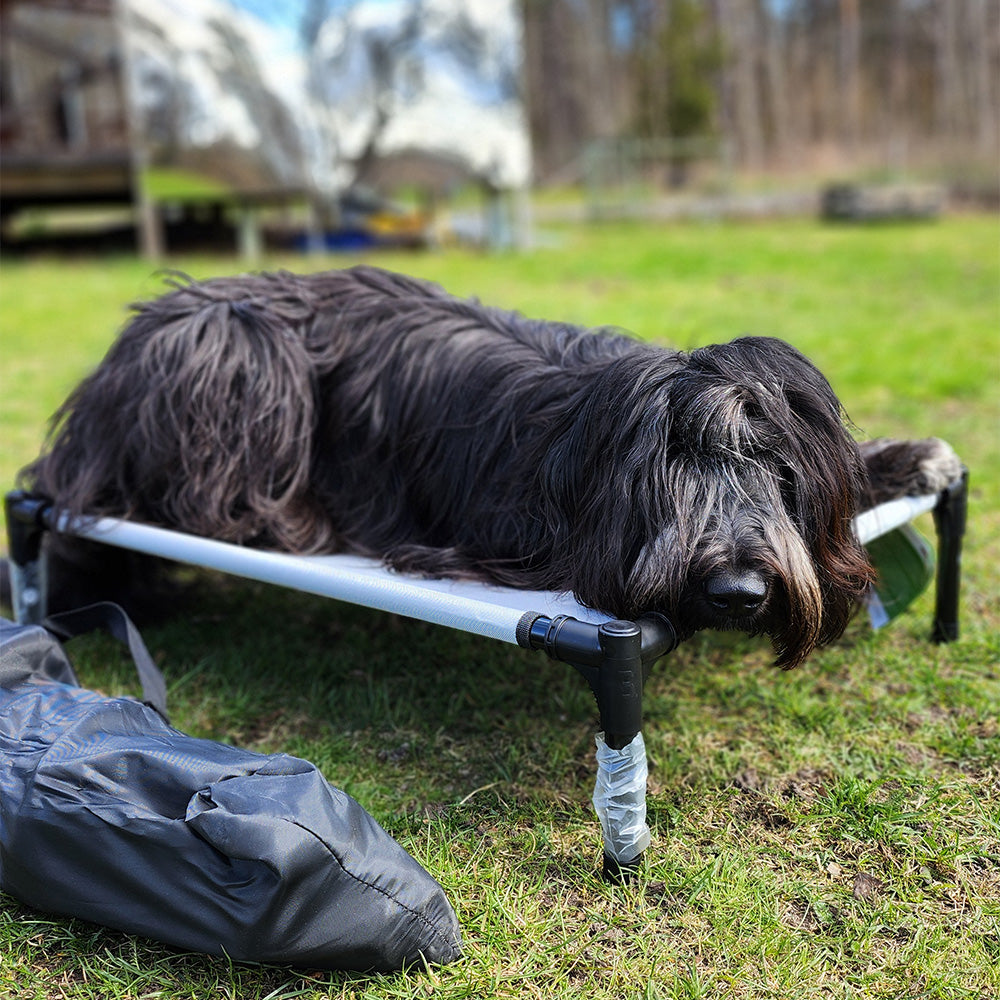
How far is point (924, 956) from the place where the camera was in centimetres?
194

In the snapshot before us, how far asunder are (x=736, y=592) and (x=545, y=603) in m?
0.44

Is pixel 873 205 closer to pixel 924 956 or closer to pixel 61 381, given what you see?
pixel 61 381

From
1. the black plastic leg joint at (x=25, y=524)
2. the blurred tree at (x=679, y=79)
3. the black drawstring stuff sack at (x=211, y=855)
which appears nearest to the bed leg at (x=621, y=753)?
the black drawstring stuff sack at (x=211, y=855)

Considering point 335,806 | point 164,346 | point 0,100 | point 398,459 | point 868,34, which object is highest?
point 868,34

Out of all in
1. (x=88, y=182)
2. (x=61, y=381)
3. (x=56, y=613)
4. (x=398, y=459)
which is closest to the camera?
(x=398, y=459)

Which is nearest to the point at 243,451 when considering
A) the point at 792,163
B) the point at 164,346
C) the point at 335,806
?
the point at 164,346

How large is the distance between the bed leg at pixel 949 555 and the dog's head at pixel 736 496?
717 mm

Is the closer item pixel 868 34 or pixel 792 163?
pixel 792 163

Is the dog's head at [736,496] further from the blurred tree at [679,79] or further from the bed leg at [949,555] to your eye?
the blurred tree at [679,79]

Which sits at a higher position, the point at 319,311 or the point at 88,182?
the point at 88,182

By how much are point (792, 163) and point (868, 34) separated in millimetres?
7787

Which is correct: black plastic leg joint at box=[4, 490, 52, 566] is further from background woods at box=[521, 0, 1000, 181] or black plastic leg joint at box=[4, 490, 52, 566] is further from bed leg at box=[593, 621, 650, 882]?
background woods at box=[521, 0, 1000, 181]

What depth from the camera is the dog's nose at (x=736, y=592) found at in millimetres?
2000

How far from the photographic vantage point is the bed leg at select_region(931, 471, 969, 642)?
112 inches
